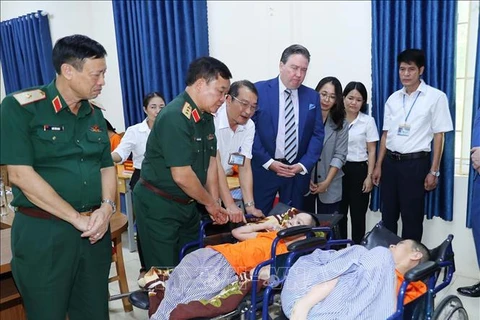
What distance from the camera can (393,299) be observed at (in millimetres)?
1634

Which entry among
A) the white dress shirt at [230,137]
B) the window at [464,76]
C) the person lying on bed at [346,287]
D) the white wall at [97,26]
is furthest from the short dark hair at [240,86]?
the white wall at [97,26]

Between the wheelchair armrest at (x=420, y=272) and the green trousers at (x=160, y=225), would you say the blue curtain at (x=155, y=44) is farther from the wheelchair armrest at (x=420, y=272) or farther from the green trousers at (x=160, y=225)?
the wheelchair armrest at (x=420, y=272)

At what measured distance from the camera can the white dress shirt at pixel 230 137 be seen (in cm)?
267

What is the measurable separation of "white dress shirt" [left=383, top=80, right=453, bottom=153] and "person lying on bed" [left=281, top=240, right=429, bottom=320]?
152 centimetres

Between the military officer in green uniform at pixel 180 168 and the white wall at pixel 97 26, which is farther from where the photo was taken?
the white wall at pixel 97 26

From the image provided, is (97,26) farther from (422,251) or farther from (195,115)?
(422,251)

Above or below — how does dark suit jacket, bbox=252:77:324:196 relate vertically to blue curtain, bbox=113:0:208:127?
below

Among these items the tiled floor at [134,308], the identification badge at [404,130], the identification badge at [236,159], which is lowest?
the tiled floor at [134,308]

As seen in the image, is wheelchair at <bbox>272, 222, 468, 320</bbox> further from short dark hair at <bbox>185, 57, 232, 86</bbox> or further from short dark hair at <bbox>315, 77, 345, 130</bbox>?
short dark hair at <bbox>315, 77, 345, 130</bbox>

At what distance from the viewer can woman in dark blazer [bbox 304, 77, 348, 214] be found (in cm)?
318

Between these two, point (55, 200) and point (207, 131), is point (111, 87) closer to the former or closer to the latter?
point (207, 131)

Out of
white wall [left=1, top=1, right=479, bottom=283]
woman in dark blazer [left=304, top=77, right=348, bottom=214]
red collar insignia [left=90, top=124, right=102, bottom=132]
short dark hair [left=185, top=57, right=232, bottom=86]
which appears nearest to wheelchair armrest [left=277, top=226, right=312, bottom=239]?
short dark hair [left=185, top=57, right=232, bottom=86]

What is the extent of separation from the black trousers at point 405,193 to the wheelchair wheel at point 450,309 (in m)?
1.28

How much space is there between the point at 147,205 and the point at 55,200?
2.23 feet
